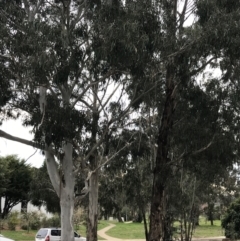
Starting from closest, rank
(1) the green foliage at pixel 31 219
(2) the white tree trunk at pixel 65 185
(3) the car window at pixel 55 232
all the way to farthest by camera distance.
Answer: (2) the white tree trunk at pixel 65 185 < (3) the car window at pixel 55 232 < (1) the green foliage at pixel 31 219

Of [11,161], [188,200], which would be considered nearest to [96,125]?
[188,200]

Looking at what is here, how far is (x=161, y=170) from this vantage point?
17203mm

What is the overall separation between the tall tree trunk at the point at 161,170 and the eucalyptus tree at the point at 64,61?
218 centimetres

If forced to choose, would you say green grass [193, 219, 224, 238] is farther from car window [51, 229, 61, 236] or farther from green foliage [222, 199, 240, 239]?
car window [51, 229, 61, 236]

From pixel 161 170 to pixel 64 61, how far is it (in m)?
6.51

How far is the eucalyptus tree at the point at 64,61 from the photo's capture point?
1239 centimetres

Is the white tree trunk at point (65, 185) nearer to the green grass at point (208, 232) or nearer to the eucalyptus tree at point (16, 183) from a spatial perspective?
the eucalyptus tree at point (16, 183)

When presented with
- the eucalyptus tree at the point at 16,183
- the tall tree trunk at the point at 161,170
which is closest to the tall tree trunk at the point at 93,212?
the tall tree trunk at the point at 161,170

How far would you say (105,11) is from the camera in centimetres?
1308

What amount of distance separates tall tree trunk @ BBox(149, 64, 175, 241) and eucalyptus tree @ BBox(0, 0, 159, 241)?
7.16ft

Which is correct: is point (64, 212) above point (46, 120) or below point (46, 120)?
below

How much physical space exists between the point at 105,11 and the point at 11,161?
38.5m

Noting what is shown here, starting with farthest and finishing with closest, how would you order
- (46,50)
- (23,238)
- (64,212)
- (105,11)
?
1. (23,238)
2. (64,212)
3. (105,11)
4. (46,50)

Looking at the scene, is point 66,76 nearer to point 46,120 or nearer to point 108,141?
point 46,120
